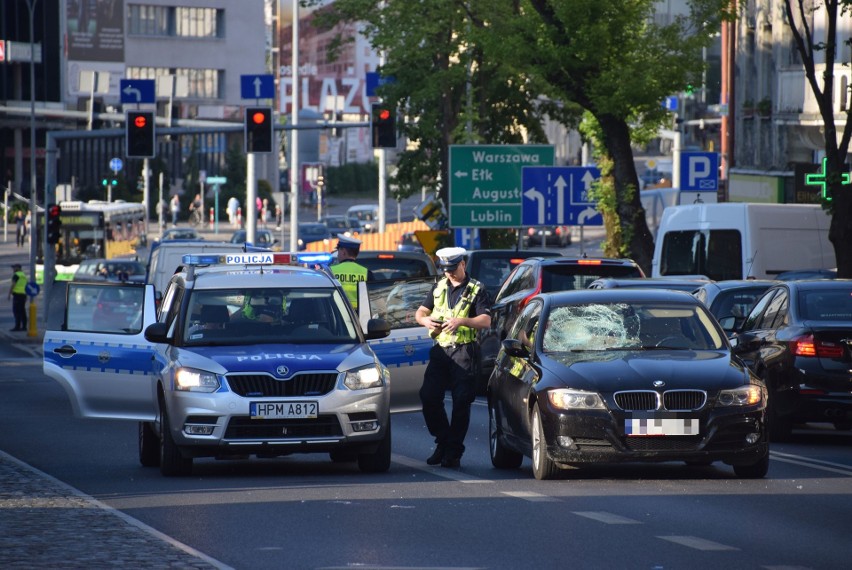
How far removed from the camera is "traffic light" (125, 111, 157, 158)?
40938 mm

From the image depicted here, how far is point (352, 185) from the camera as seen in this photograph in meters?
156

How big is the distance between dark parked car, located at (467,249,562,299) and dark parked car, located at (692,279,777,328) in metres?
7.14

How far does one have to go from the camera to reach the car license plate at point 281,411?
14.0 meters

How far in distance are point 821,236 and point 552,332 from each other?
53.5ft

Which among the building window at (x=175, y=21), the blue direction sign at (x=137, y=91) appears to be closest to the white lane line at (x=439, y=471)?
the blue direction sign at (x=137, y=91)

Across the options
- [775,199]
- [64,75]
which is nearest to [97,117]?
[775,199]

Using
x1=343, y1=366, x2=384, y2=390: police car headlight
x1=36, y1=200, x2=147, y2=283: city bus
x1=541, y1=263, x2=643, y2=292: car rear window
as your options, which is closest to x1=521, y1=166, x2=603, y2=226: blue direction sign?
x1=541, y1=263, x2=643, y2=292: car rear window

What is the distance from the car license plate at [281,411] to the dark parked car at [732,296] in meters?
8.56

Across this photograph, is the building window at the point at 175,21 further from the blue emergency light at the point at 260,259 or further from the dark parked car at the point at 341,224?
the blue emergency light at the point at 260,259

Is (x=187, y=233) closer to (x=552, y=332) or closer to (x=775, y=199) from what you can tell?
(x=775, y=199)

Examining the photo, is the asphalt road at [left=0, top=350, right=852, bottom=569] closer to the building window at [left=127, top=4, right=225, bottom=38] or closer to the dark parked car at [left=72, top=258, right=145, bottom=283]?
the dark parked car at [left=72, top=258, right=145, bottom=283]

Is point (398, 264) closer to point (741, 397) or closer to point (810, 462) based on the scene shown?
point (810, 462)

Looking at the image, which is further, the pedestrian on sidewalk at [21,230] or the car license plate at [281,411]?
the pedestrian on sidewalk at [21,230]

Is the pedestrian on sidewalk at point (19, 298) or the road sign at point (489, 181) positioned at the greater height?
the road sign at point (489, 181)
